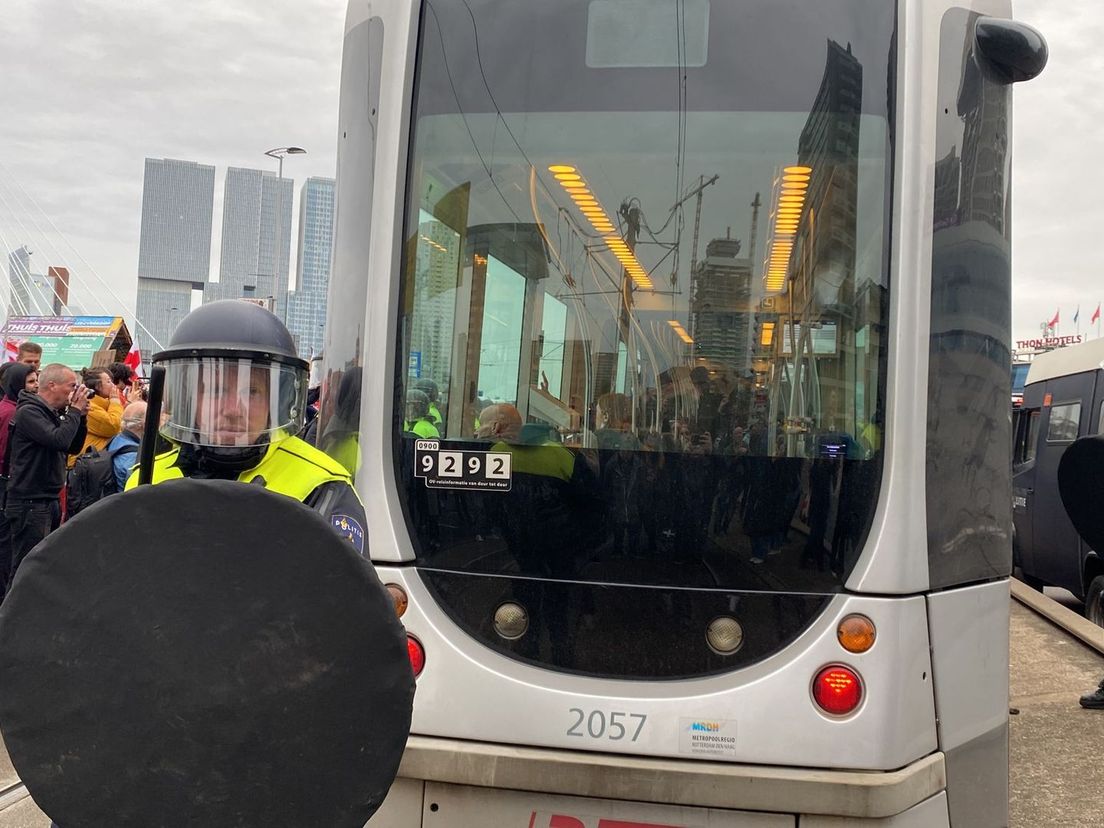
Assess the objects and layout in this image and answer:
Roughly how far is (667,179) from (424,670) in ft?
5.40

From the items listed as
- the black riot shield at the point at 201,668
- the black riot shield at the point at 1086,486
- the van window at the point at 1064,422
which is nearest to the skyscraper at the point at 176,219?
the van window at the point at 1064,422

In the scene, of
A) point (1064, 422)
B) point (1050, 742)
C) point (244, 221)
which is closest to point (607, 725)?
point (1050, 742)

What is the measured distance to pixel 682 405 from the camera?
137 inches

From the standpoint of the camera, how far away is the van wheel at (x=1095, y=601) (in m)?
9.94

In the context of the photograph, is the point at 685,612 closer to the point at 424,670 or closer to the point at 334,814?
the point at 424,670

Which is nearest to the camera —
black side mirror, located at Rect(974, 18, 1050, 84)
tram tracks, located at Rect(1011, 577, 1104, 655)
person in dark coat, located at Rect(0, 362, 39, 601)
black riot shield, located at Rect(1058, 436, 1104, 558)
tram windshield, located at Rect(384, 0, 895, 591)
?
tram windshield, located at Rect(384, 0, 895, 591)

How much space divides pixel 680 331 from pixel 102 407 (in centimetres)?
554

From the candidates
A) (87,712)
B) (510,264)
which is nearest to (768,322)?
(510,264)

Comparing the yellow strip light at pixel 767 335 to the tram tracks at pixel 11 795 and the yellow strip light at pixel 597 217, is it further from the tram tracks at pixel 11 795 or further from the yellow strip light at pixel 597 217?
the tram tracks at pixel 11 795

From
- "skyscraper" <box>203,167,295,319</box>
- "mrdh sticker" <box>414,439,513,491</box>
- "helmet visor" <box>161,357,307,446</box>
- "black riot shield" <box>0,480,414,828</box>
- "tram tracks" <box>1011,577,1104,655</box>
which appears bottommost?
"tram tracks" <box>1011,577,1104,655</box>

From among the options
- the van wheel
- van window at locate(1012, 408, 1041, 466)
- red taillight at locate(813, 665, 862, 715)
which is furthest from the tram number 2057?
van window at locate(1012, 408, 1041, 466)

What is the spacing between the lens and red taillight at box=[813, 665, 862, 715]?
3281 millimetres

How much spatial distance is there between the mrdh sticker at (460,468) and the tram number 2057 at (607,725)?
71 centimetres

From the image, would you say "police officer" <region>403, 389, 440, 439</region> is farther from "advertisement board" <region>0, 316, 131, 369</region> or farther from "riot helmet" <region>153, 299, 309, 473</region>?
"advertisement board" <region>0, 316, 131, 369</region>
